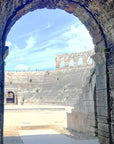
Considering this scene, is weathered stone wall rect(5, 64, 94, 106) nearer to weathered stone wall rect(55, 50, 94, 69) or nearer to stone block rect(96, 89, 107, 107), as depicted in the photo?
weathered stone wall rect(55, 50, 94, 69)

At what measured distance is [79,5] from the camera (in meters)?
5.75

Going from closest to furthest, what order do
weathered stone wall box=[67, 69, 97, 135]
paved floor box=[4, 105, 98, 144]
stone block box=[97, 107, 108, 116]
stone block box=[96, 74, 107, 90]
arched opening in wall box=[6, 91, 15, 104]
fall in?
stone block box=[97, 107, 108, 116], stone block box=[96, 74, 107, 90], paved floor box=[4, 105, 98, 144], weathered stone wall box=[67, 69, 97, 135], arched opening in wall box=[6, 91, 15, 104]

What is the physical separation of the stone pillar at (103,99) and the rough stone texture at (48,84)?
3084cm

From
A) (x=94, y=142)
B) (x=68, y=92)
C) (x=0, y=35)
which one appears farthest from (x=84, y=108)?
(x=68, y=92)

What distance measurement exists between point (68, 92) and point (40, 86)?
247 inches

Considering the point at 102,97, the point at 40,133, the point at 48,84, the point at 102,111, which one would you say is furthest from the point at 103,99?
the point at 48,84

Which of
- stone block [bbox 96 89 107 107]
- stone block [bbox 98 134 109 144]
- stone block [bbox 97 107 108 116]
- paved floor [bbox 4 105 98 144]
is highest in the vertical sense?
stone block [bbox 96 89 107 107]

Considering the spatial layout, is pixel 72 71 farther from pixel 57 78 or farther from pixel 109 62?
pixel 109 62

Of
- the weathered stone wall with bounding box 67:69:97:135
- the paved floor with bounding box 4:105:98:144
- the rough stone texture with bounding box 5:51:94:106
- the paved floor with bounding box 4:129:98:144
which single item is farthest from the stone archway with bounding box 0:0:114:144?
the rough stone texture with bounding box 5:51:94:106

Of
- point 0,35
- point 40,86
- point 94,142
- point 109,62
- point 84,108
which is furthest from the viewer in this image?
point 40,86

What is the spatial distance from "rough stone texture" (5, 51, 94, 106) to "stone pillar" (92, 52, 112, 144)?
101ft

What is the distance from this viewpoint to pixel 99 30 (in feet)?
19.1

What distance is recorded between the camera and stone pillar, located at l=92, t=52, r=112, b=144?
543 cm

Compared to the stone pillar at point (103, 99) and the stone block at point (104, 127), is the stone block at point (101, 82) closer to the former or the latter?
the stone pillar at point (103, 99)
